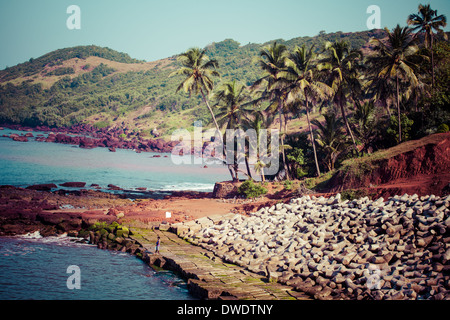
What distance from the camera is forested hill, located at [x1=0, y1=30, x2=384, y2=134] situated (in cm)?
11425

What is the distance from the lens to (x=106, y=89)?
14825 centimetres

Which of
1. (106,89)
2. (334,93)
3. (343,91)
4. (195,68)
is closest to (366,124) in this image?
(343,91)

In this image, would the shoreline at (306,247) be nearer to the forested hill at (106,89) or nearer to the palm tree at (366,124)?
the palm tree at (366,124)

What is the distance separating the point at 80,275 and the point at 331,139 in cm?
2424

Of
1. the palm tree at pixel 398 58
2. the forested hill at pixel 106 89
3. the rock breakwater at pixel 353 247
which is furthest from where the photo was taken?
the forested hill at pixel 106 89

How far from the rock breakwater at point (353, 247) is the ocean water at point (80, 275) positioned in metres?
3.70

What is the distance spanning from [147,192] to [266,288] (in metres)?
32.6

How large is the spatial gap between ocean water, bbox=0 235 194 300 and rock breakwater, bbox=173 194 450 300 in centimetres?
370

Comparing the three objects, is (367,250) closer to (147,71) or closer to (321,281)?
(321,281)

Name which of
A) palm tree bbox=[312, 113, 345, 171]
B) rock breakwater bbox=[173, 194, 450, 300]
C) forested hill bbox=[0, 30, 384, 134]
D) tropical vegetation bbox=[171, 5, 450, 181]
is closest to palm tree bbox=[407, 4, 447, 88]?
tropical vegetation bbox=[171, 5, 450, 181]

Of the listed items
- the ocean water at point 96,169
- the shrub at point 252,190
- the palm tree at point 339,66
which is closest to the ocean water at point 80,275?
the shrub at point 252,190

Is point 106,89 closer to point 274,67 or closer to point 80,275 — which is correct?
point 274,67

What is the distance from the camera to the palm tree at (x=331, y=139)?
31766 millimetres

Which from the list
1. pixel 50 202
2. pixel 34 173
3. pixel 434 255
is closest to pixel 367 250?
pixel 434 255
